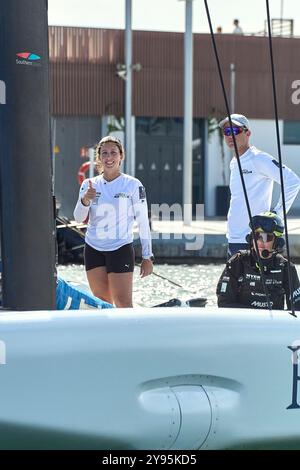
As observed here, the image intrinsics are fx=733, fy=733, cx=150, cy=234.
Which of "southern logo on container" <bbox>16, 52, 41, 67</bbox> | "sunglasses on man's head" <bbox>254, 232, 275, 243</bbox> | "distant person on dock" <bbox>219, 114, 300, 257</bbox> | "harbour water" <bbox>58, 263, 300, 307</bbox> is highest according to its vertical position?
"southern logo on container" <bbox>16, 52, 41, 67</bbox>

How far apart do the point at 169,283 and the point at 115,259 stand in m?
5.18

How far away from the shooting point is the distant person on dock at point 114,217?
486cm

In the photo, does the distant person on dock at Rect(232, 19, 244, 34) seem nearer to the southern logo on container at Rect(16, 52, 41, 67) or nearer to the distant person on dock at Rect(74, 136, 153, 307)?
the distant person on dock at Rect(74, 136, 153, 307)

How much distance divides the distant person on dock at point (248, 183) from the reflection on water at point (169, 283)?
2.70m

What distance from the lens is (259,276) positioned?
13.6 feet

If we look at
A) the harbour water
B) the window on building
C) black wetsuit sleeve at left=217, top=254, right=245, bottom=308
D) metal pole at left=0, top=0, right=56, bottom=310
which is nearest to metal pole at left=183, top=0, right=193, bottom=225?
the harbour water

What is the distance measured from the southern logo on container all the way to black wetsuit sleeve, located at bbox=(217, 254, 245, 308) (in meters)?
1.70

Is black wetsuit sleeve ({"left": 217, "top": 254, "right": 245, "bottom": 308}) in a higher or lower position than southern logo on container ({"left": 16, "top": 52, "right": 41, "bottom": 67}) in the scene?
lower

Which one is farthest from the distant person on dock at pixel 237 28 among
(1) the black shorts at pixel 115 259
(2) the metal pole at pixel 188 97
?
(1) the black shorts at pixel 115 259

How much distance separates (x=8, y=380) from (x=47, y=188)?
1.20 meters

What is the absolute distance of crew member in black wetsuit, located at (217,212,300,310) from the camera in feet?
13.5

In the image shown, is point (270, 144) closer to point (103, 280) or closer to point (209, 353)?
point (103, 280)

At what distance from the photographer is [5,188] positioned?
3.13 m

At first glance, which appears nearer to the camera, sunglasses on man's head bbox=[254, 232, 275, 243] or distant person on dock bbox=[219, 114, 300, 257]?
sunglasses on man's head bbox=[254, 232, 275, 243]
